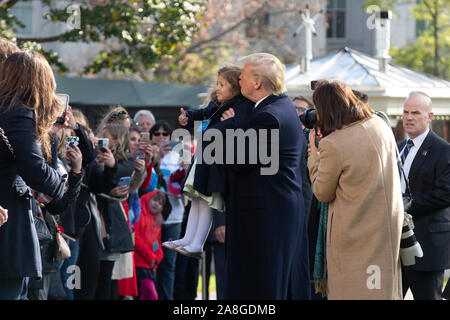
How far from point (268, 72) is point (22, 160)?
170cm

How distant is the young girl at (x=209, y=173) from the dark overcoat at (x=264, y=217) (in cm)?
10

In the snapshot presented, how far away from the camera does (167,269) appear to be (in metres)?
9.44

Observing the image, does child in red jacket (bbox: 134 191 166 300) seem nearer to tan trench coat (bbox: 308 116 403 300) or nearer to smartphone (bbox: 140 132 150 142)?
smartphone (bbox: 140 132 150 142)

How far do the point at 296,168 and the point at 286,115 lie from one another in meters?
0.35

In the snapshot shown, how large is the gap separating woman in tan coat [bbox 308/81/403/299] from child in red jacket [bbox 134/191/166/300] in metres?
3.78

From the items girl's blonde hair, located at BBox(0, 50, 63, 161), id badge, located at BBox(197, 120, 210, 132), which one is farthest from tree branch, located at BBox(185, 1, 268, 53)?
girl's blonde hair, located at BBox(0, 50, 63, 161)

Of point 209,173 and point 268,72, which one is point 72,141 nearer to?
point 209,173

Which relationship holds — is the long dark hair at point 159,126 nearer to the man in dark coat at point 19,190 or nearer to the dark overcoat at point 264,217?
the dark overcoat at point 264,217

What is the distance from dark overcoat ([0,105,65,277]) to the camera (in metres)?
4.91

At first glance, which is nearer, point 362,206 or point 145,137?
point 362,206

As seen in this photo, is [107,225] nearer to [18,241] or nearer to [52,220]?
[52,220]

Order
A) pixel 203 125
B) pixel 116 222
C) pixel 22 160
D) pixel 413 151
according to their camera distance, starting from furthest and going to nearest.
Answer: pixel 116 222
pixel 413 151
pixel 203 125
pixel 22 160

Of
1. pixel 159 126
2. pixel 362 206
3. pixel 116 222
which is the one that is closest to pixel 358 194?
pixel 362 206
